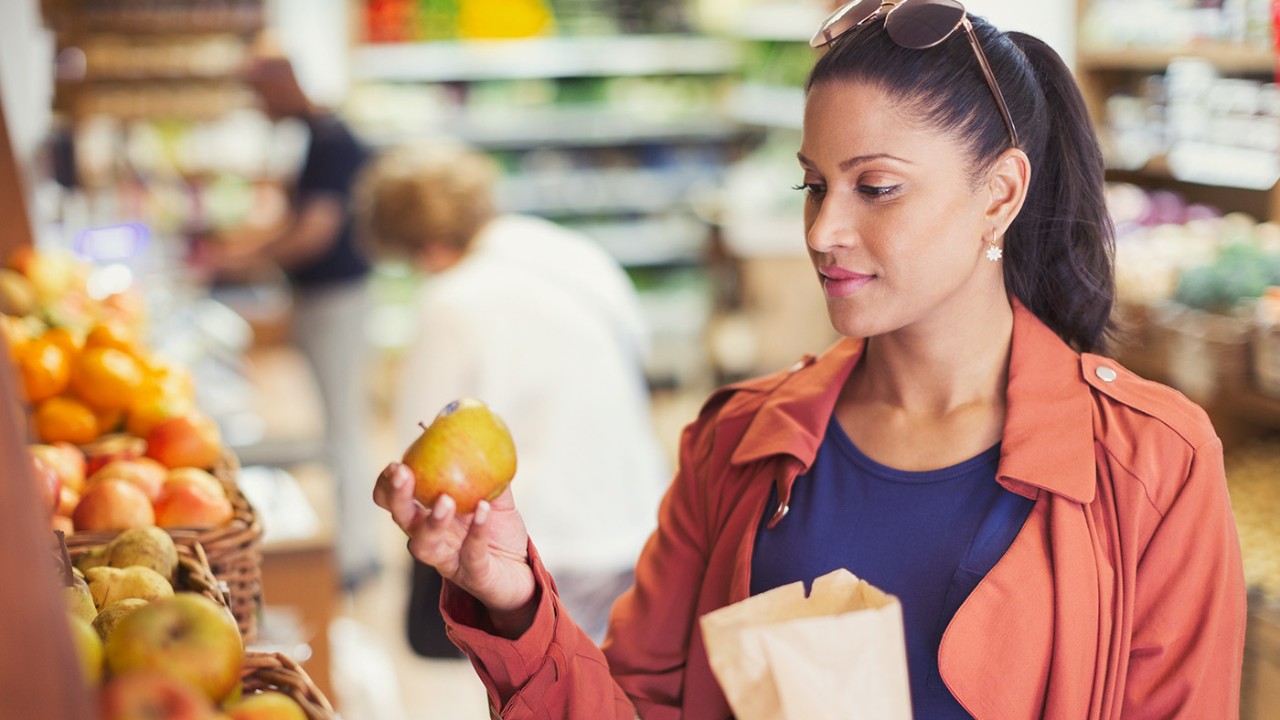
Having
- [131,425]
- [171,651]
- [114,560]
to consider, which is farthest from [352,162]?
[171,651]

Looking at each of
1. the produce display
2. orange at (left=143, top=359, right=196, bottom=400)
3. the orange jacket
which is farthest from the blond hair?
the orange jacket

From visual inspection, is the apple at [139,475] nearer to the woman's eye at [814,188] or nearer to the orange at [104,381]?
the orange at [104,381]

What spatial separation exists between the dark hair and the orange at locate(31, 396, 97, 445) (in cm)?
122

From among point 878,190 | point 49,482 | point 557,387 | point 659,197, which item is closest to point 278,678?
point 49,482

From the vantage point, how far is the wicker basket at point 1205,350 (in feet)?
9.53

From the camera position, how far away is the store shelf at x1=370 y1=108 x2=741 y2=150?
7715 mm

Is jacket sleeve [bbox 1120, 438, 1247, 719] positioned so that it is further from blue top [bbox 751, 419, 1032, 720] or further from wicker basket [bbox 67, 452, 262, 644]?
wicker basket [bbox 67, 452, 262, 644]

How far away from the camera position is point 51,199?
6.09 metres

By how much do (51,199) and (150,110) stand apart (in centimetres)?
65

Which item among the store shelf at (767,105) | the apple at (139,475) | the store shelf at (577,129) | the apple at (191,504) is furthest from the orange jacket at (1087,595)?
the store shelf at (577,129)

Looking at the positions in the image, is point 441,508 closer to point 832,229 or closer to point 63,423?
point 832,229

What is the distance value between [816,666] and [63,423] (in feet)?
4.53

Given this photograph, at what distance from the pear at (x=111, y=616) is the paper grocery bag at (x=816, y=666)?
0.52 metres

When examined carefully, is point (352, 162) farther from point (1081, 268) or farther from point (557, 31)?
point (1081, 268)
